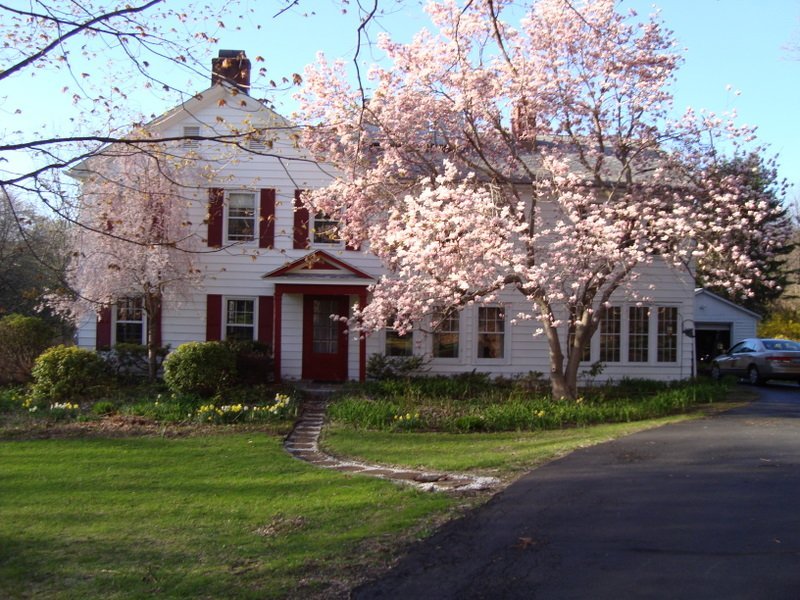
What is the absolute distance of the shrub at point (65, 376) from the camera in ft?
48.5

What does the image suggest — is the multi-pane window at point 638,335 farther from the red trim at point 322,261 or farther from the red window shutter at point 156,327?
the red window shutter at point 156,327

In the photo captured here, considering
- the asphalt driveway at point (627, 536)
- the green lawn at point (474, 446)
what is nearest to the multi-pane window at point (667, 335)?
the green lawn at point (474, 446)

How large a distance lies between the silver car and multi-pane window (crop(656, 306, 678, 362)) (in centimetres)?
427

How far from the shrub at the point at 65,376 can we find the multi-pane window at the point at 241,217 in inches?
183

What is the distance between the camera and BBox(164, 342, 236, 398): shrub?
1433 centimetres

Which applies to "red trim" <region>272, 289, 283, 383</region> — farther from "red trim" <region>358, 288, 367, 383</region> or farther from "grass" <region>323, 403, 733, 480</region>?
"grass" <region>323, 403, 733, 480</region>

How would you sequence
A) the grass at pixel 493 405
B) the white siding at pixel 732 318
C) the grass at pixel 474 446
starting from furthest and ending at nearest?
the white siding at pixel 732 318
the grass at pixel 493 405
the grass at pixel 474 446

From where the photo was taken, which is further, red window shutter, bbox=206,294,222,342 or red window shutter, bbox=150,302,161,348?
red window shutter, bbox=206,294,222,342

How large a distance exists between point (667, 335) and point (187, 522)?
15.5 metres

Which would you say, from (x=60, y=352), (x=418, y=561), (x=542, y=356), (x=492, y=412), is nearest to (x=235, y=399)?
(x=60, y=352)

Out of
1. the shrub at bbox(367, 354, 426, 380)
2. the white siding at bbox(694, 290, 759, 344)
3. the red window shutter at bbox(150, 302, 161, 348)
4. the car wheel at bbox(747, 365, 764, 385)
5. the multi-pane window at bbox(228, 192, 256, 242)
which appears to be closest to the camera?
the red window shutter at bbox(150, 302, 161, 348)

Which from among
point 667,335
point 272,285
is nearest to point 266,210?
point 272,285

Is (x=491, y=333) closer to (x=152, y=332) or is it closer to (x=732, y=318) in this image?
(x=152, y=332)

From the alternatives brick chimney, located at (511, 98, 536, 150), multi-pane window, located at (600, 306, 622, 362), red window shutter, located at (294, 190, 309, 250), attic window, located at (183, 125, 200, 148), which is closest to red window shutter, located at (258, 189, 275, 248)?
red window shutter, located at (294, 190, 309, 250)
